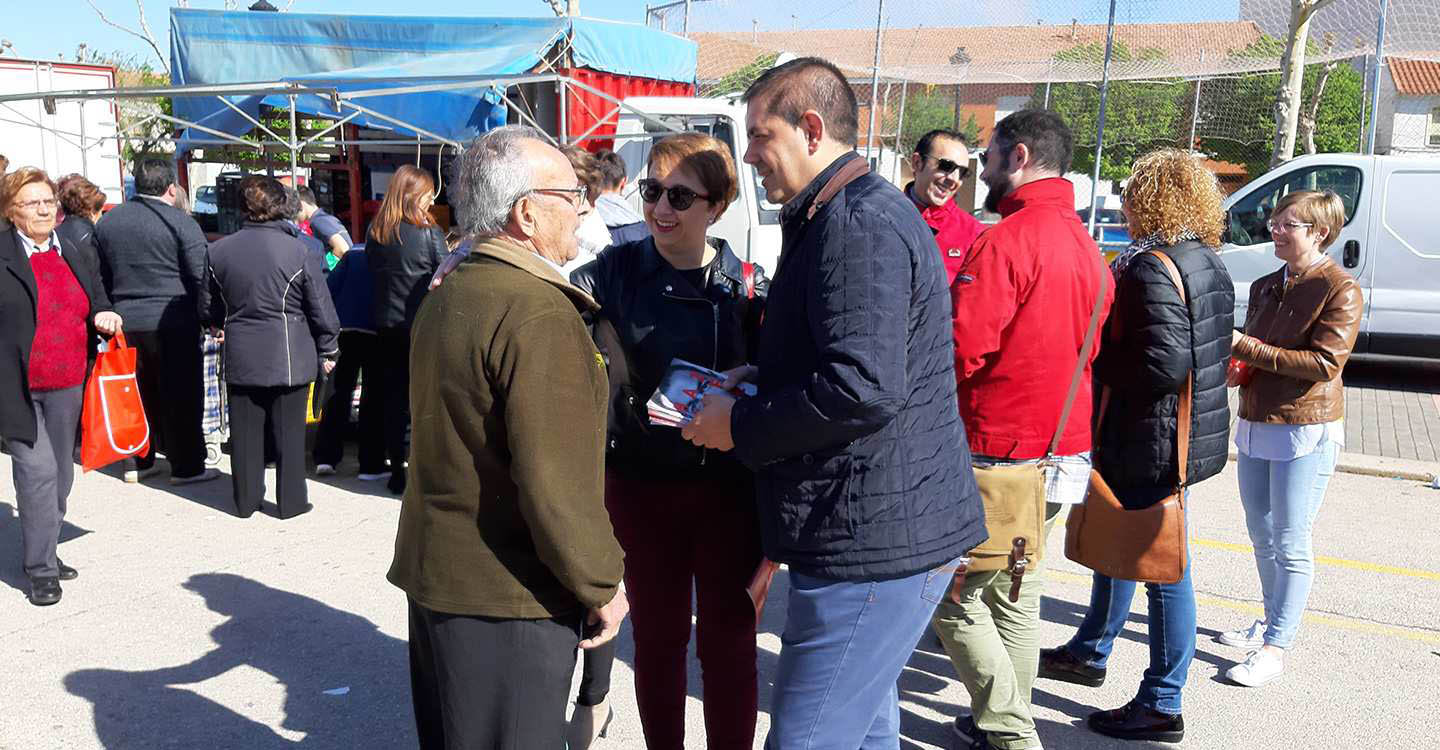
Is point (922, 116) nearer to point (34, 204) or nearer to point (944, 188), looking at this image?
point (944, 188)

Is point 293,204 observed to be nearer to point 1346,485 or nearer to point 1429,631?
point 1429,631

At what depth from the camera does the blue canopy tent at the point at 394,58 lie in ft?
32.6

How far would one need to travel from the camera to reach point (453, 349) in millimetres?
2121

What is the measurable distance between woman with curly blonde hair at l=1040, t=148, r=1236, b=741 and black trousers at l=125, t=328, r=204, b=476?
514cm

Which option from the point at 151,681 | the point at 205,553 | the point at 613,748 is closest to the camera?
the point at 613,748

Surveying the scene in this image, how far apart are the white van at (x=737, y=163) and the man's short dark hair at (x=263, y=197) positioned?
333cm

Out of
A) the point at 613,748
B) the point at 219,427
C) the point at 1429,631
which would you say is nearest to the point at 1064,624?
the point at 1429,631

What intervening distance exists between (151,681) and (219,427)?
3.39m

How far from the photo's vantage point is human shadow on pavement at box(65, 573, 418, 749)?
3479 mm

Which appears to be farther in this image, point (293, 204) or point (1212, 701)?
point (293, 204)

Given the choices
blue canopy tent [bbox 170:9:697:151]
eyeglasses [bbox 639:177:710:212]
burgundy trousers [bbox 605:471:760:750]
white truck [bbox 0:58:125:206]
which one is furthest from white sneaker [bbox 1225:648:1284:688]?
white truck [bbox 0:58:125:206]

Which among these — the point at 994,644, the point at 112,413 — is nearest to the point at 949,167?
the point at 994,644

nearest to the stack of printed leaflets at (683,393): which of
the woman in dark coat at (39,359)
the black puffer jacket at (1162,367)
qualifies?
the black puffer jacket at (1162,367)

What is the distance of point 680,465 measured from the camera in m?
2.92
